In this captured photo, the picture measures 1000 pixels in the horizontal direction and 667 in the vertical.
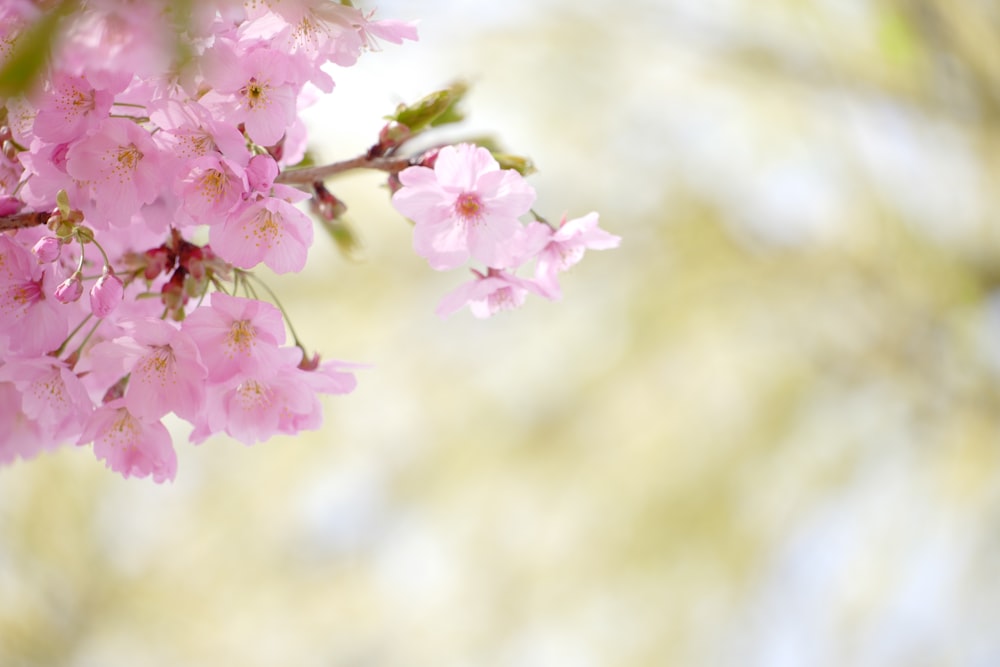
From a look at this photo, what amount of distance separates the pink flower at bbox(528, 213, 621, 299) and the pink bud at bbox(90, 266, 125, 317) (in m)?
0.27

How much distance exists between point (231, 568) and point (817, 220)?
2.37 meters

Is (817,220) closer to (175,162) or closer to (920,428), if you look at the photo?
(920,428)

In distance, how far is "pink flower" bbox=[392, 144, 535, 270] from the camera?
20.1 inches

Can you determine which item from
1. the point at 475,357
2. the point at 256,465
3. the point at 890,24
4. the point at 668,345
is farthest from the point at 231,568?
the point at 890,24

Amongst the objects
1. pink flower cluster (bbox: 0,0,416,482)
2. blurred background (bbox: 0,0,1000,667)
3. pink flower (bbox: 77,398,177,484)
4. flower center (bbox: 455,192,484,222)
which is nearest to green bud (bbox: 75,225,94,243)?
pink flower cluster (bbox: 0,0,416,482)

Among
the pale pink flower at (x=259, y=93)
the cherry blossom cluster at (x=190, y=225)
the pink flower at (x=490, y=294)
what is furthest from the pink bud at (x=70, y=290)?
Result: the pink flower at (x=490, y=294)

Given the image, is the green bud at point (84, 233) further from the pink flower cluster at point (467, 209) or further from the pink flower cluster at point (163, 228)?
the pink flower cluster at point (467, 209)

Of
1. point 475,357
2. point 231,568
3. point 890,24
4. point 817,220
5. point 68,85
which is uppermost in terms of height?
point 68,85

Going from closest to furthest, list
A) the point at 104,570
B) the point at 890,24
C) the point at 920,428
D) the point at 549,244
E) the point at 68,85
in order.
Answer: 1. the point at 68,85
2. the point at 549,244
3. the point at 890,24
4. the point at 920,428
5. the point at 104,570

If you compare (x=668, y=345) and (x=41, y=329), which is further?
(x=668, y=345)

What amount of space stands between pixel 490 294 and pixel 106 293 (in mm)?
252

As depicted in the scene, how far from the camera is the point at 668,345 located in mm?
2816

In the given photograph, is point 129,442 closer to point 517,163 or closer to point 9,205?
point 9,205

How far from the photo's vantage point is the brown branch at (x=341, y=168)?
0.53 meters
